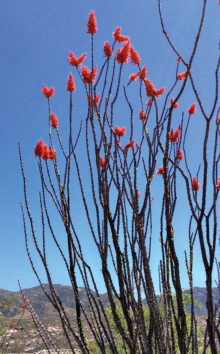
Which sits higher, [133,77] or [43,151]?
[133,77]

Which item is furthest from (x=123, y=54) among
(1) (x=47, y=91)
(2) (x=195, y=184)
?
(2) (x=195, y=184)

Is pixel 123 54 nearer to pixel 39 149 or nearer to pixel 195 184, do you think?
pixel 39 149

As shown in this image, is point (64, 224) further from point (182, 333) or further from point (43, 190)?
point (182, 333)

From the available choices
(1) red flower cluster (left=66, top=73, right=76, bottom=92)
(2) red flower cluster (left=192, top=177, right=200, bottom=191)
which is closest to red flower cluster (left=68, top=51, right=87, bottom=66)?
(1) red flower cluster (left=66, top=73, right=76, bottom=92)

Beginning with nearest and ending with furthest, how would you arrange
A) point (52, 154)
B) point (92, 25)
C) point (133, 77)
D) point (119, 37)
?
point (52, 154)
point (92, 25)
point (119, 37)
point (133, 77)

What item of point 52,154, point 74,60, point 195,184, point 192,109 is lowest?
point 195,184

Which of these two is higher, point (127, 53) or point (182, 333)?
point (127, 53)

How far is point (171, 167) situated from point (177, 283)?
0.93m

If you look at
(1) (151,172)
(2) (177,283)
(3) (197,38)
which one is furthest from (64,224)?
(3) (197,38)

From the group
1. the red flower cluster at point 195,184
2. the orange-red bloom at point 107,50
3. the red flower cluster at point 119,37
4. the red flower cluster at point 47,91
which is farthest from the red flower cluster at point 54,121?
the red flower cluster at point 195,184

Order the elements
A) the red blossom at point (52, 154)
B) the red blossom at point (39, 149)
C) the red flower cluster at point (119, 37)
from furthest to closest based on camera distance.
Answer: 1. the red flower cluster at point (119, 37)
2. the red blossom at point (39, 149)
3. the red blossom at point (52, 154)

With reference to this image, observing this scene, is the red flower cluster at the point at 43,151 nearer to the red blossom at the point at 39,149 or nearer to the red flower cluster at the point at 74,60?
the red blossom at the point at 39,149

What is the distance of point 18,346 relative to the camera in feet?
88.1

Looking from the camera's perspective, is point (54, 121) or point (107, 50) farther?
point (54, 121)
